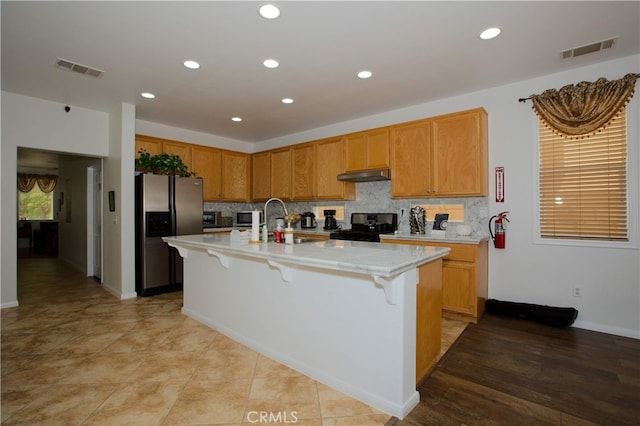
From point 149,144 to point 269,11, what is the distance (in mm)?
3501

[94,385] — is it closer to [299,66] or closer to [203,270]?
[203,270]

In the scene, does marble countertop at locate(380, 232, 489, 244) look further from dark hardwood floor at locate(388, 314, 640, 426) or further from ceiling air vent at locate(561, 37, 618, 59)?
ceiling air vent at locate(561, 37, 618, 59)

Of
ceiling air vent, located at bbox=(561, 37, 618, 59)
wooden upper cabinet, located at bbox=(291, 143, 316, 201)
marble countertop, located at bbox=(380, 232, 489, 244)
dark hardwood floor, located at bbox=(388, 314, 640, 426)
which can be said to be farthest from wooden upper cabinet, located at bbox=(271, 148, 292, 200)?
ceiling air vent, located at bbox=(561, 37, 618, 59)

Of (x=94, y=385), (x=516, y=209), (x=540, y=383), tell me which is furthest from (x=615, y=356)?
(x=94, y=385)

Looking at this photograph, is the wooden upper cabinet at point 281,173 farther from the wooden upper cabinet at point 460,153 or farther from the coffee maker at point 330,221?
the wooden upper cabinet at point 460,153

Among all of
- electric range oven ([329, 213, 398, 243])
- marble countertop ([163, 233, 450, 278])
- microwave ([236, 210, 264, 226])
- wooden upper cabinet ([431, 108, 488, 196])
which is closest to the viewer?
marble countertop ([163, 233, 450, 278])

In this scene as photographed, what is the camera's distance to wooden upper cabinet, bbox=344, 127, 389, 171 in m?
4.29

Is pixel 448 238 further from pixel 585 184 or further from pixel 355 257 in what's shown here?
pixel 355 257

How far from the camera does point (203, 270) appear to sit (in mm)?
3266

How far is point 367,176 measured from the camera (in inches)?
171

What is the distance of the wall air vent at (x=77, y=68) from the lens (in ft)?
9.89

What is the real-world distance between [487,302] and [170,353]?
11.0 feet

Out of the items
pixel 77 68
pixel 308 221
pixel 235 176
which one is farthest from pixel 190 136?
pixel 308 221

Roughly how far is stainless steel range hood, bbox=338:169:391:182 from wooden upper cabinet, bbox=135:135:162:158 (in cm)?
291
